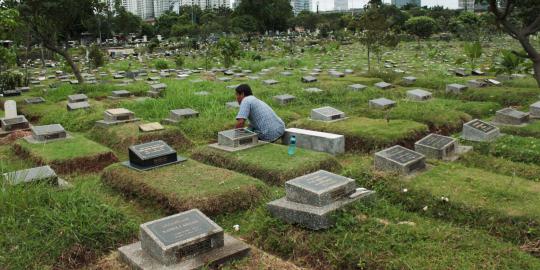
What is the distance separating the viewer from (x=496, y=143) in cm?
817

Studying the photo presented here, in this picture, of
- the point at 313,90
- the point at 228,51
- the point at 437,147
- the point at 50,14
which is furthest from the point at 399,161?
the point at 228,51

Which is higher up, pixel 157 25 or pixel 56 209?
pixel 157 25

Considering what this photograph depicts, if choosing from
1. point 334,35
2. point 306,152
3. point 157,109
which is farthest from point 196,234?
point 334,35

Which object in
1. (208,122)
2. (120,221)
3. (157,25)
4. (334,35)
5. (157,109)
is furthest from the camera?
(157,25)

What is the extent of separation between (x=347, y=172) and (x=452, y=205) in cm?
165

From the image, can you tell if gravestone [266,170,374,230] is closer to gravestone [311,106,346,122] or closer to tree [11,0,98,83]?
gravestone [311,106,346,122]

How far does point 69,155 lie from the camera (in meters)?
7.81

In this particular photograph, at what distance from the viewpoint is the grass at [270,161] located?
265 inches

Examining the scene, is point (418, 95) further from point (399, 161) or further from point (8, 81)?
point (8, 81)

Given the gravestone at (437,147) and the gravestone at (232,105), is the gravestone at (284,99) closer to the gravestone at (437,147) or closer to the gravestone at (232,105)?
the gravestone at (232,105)

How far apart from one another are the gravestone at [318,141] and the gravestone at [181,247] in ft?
13.1

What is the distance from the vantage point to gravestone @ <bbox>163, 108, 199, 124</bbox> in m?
10.6

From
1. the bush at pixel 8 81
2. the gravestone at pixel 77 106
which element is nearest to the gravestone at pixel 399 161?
the gravestone at pixel 77 106

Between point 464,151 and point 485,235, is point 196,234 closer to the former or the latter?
point 485,235
